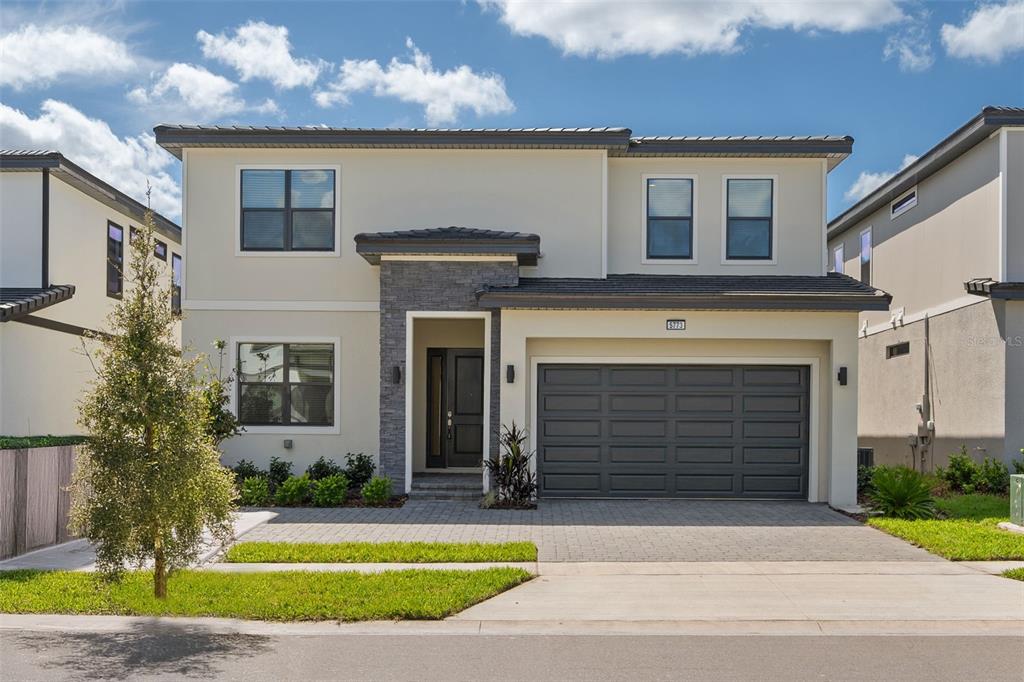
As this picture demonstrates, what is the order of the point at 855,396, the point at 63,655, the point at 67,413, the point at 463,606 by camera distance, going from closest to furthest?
the point at 63,655, the point at 463,606, the point at 855,396, the point at 67,413

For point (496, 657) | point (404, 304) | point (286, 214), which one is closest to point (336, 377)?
point (404, 304)

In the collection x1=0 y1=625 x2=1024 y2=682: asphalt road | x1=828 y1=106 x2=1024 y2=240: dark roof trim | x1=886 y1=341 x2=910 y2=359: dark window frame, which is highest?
x1=828 y1=106 x2=1024 y2=240: dark roof trim

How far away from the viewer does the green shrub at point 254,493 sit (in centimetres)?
1438

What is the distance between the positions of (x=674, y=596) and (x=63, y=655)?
546cm

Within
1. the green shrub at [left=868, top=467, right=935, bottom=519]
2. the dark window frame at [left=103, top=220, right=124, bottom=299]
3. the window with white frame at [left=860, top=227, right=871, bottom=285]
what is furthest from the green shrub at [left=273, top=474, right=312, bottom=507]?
the window with white frame at [left=860, top=227, right=871, bottom=285]

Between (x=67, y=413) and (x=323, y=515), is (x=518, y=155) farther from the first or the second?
(x=67, y=413)

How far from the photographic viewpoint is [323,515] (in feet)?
44.1

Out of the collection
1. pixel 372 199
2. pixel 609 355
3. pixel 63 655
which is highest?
pixel 372 199

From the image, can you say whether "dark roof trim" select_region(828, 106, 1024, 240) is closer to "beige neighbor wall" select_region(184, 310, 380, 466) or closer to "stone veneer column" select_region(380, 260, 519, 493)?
"stone veneer column" select_region(380, 260, 519, 493)

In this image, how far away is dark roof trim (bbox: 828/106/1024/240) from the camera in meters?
16.2

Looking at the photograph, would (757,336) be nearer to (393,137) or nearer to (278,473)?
(393,137)

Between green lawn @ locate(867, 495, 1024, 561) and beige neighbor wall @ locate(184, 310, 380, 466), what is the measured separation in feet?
28.9

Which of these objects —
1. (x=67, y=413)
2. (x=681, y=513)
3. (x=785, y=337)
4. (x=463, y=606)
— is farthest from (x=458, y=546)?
(x=67, y=413)

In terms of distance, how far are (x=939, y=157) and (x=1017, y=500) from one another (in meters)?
8.48
